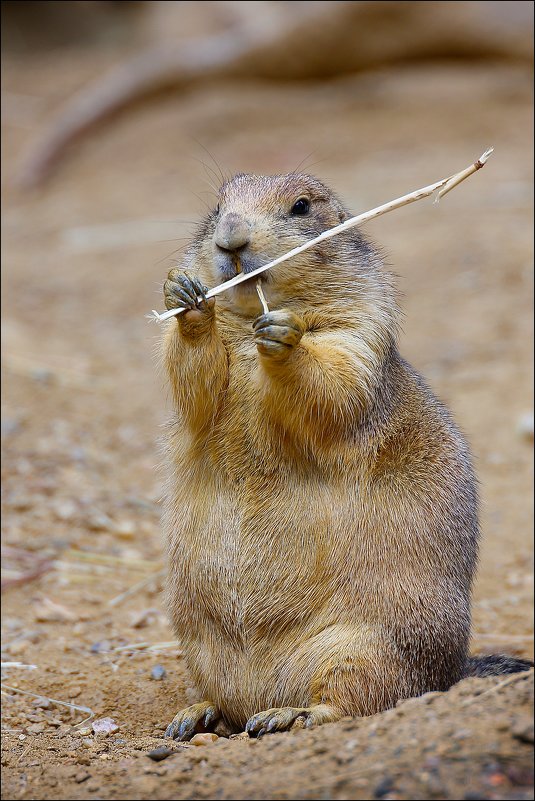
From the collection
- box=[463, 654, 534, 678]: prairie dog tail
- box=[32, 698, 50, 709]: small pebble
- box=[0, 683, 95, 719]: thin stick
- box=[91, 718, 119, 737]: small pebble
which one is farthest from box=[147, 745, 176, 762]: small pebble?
box=[463, 654, 534, 678]: prairie dog tail

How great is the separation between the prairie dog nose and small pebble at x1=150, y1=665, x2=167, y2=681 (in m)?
2.18

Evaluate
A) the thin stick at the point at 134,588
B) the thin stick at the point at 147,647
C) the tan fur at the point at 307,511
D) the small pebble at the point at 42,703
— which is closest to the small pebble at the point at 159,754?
the tan fur at the point at 307,511

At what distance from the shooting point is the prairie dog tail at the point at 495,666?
4.54 metres

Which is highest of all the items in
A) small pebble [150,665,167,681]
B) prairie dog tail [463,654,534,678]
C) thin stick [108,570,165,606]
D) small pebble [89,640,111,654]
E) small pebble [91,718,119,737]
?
thin stick [108,570,165,606]

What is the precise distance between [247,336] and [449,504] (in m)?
1.10

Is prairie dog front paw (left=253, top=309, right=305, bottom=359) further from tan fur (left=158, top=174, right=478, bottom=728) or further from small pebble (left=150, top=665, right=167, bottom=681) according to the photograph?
small pebble (left=150, top=665, right=167, bottom=681)

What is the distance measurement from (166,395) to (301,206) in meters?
1.04

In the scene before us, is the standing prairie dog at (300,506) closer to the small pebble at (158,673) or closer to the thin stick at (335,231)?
the thin stick at (335,231)

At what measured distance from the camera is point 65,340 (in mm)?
10203

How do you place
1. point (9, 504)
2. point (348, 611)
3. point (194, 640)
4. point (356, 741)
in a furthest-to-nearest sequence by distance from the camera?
1. point (9, 504)
2. point (194, 640)
3. point (348, 611)
4. point (356, 741)

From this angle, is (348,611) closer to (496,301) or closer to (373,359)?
(373,359)

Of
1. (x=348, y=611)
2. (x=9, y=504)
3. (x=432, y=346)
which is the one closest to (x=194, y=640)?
(x=348, y=611)

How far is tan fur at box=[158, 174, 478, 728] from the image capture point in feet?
13.6

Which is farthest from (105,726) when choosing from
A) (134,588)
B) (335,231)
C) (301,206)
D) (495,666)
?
A: (301,206)
